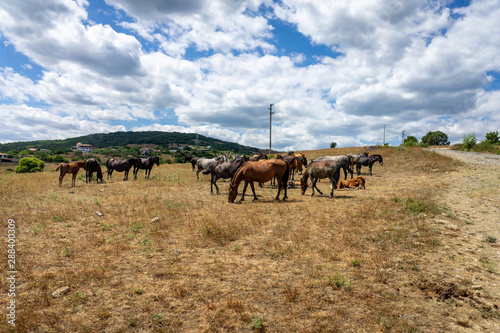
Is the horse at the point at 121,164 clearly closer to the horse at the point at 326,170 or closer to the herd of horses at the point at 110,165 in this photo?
the herd of horses at the point at 110,165

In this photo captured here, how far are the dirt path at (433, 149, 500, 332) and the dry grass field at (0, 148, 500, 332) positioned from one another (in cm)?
4

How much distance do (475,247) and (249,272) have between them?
21.2 feet

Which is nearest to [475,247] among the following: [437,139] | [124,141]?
[437,139]

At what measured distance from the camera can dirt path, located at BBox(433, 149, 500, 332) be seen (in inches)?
162

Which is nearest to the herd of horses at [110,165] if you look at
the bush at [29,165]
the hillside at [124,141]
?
the bush at [29,165]

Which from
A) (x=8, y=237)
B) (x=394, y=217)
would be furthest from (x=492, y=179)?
(x=8, y=237)

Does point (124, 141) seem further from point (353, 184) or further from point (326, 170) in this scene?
point (326, 170)

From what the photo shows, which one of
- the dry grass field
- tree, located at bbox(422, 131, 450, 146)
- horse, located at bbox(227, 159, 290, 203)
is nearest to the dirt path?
the dry grass field

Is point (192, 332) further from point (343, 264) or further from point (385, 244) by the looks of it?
point (385, 244)

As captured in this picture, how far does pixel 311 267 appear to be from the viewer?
18.7 feet

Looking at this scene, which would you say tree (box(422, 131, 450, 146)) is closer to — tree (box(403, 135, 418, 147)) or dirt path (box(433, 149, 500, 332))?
tree (box(403, 135, 418, 147))

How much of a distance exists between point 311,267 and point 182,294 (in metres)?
2.97

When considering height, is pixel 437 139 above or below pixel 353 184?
above

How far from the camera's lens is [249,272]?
5.53 meters
